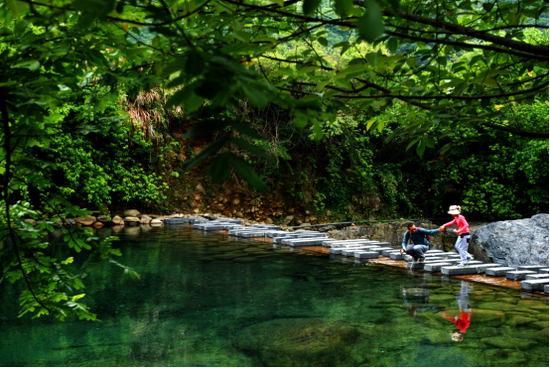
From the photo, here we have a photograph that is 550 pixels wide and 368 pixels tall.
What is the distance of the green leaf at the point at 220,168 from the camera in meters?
1.17

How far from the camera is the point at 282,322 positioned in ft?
17.2

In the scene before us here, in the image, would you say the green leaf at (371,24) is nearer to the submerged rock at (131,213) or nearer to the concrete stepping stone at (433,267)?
the concrete stepping stone at (433,267)

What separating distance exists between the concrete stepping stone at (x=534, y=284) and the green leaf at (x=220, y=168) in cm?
696

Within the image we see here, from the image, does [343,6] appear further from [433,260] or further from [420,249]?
[433,260]

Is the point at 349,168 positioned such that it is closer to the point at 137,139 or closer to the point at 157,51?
the point at 137,139

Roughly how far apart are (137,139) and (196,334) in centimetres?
1227

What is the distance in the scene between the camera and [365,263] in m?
8.89

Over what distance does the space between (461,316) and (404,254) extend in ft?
11.9

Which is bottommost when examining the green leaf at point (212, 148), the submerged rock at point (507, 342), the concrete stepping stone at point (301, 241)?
the submerged rock at point (507, 342)

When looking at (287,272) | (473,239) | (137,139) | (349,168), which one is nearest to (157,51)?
(287,272)

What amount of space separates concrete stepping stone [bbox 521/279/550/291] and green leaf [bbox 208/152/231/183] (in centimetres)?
696

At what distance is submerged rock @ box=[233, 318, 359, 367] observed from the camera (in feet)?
13.6

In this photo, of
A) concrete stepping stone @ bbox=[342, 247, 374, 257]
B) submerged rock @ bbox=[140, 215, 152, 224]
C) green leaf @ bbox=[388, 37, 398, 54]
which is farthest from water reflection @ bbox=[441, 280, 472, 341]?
submerged rock @ bbox=[140, 215, 152, 224]

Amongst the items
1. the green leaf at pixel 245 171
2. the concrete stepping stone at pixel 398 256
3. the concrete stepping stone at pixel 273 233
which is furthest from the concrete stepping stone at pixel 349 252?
the green leaf at pixel 245 171
